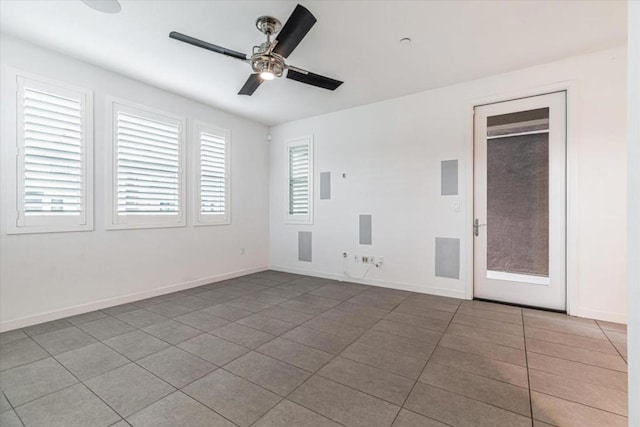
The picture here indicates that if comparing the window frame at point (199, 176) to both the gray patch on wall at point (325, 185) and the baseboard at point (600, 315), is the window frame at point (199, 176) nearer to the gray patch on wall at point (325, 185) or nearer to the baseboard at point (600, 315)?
the gray patch on wall at point (325, 185)

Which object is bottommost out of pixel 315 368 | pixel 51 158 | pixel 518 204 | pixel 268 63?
pixel 315 368

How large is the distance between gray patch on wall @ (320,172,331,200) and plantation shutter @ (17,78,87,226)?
334 centimetres

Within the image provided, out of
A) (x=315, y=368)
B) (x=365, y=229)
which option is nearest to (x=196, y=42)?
(x=315, y=368)

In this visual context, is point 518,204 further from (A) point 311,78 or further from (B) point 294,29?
(B) point 294,29

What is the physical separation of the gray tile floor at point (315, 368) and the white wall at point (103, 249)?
0.33 meters

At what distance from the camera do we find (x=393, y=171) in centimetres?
433

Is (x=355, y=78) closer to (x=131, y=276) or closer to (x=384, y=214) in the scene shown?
(x=384, y=214)

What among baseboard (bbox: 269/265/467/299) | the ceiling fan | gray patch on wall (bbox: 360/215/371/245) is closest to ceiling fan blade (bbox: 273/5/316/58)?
the ceiling fan

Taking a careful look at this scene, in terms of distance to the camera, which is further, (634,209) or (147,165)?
(147,165)

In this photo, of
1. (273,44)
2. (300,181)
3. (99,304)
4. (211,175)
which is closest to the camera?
(273,44)

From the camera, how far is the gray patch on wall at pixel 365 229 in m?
4.55

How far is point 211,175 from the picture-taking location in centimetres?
476

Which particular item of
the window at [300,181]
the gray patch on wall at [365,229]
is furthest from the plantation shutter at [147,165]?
the gray patch on wall at [365,229]

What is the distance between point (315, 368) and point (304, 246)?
3.24 meters
